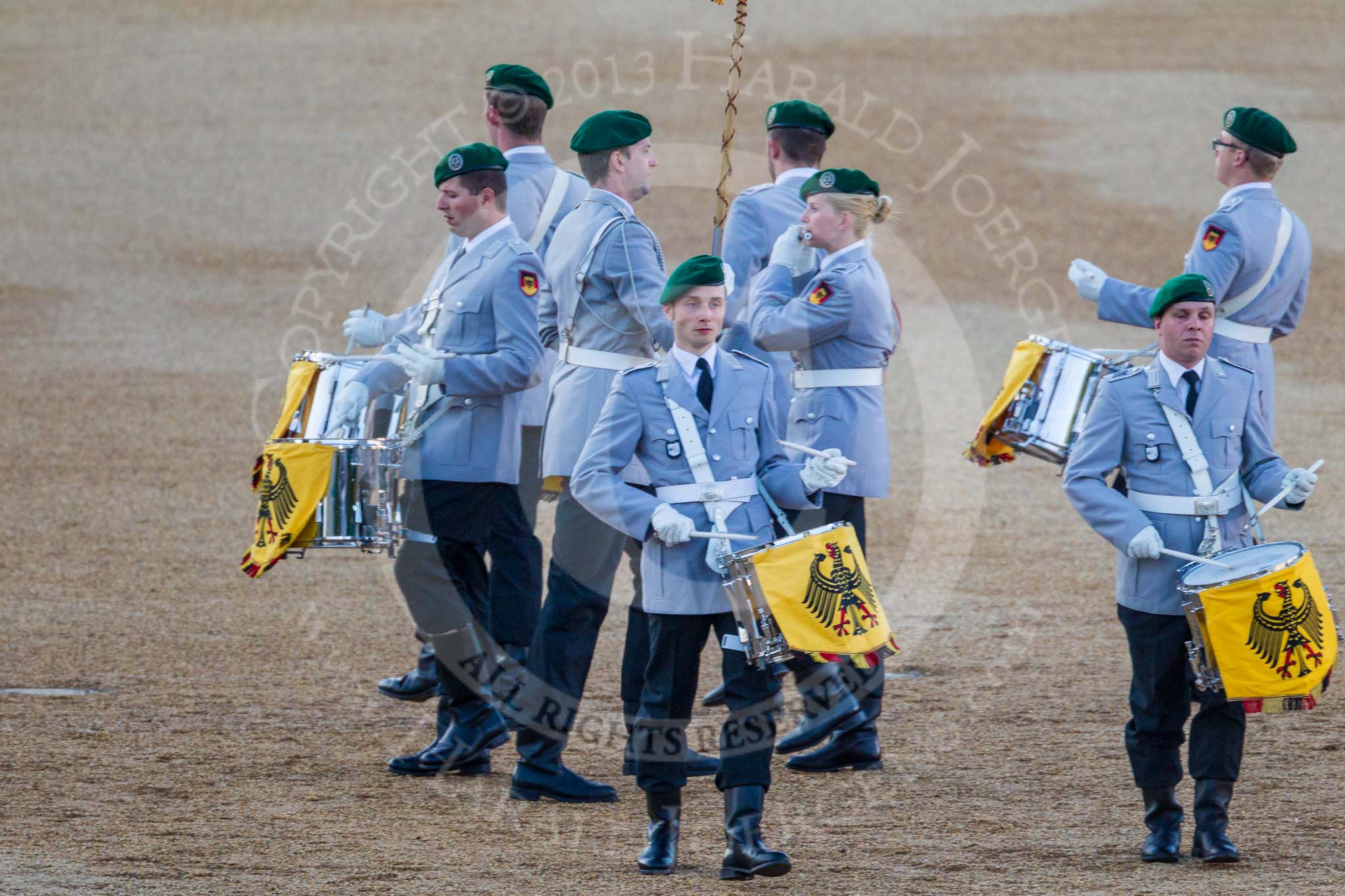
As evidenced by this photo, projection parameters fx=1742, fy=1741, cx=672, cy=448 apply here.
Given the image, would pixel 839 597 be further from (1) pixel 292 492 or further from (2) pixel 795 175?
(2) pixel 795 175

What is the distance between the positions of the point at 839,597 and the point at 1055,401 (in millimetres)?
1492

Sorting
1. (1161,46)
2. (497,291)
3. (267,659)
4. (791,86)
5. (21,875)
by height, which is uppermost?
(1161,46)

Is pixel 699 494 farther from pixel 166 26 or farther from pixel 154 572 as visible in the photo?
pixel 166 26

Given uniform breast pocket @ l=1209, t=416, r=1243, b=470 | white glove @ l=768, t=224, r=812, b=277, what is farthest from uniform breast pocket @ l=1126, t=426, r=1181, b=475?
white glove @ l=768, t=224, r=812, b=277

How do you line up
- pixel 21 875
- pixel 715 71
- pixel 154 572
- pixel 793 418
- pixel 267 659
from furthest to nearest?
pixel 715 71, pixel 154 572, pixel 267 659, pixel 793 418, pixel 21 875

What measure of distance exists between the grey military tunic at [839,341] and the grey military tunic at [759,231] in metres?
0.24

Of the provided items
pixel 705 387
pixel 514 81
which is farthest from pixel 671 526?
pixel 514 81

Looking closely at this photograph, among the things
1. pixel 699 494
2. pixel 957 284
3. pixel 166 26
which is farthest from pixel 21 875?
pixel 166 26

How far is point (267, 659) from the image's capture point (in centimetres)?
668

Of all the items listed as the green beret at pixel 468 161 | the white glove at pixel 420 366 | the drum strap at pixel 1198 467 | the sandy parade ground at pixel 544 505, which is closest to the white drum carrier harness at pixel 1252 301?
the drum strap at pixel 1198 467

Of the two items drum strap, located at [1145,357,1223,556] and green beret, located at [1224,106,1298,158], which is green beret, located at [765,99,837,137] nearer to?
green beret, located at [1224,106,1298,158]

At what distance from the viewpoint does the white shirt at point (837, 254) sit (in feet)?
18.0

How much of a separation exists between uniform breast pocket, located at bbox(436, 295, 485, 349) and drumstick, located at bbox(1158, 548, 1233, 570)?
2.11m

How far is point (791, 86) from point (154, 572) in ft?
46.4
